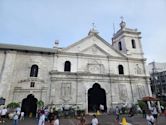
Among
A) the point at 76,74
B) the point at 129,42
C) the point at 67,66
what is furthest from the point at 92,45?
the point at 129,42

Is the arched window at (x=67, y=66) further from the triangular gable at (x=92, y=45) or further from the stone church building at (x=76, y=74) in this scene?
the triangular gable at (x=92, y=45)

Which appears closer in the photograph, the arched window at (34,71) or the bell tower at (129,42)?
the arched window at (34,71)

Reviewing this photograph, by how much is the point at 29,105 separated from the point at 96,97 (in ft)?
35.0

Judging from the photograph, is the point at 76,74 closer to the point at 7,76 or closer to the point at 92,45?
the point at 92,45

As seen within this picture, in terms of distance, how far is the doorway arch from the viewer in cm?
1978

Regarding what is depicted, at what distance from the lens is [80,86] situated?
2070 centimetres

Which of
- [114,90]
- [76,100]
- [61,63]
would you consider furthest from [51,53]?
[114,90]

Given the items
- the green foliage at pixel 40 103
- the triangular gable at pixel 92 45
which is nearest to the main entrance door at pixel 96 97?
the triangular gable at pixel 92 45

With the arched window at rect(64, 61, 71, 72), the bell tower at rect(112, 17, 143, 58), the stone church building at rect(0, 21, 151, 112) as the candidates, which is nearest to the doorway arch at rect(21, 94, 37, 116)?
the stone church building at rect(0, 21, 151, 112)

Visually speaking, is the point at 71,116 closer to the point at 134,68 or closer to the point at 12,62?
the point at 12,62

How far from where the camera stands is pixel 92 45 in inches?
950

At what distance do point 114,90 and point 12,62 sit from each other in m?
15.6

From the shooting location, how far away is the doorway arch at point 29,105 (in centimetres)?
1978

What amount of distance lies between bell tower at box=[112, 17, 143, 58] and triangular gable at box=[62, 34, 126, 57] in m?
2.63
